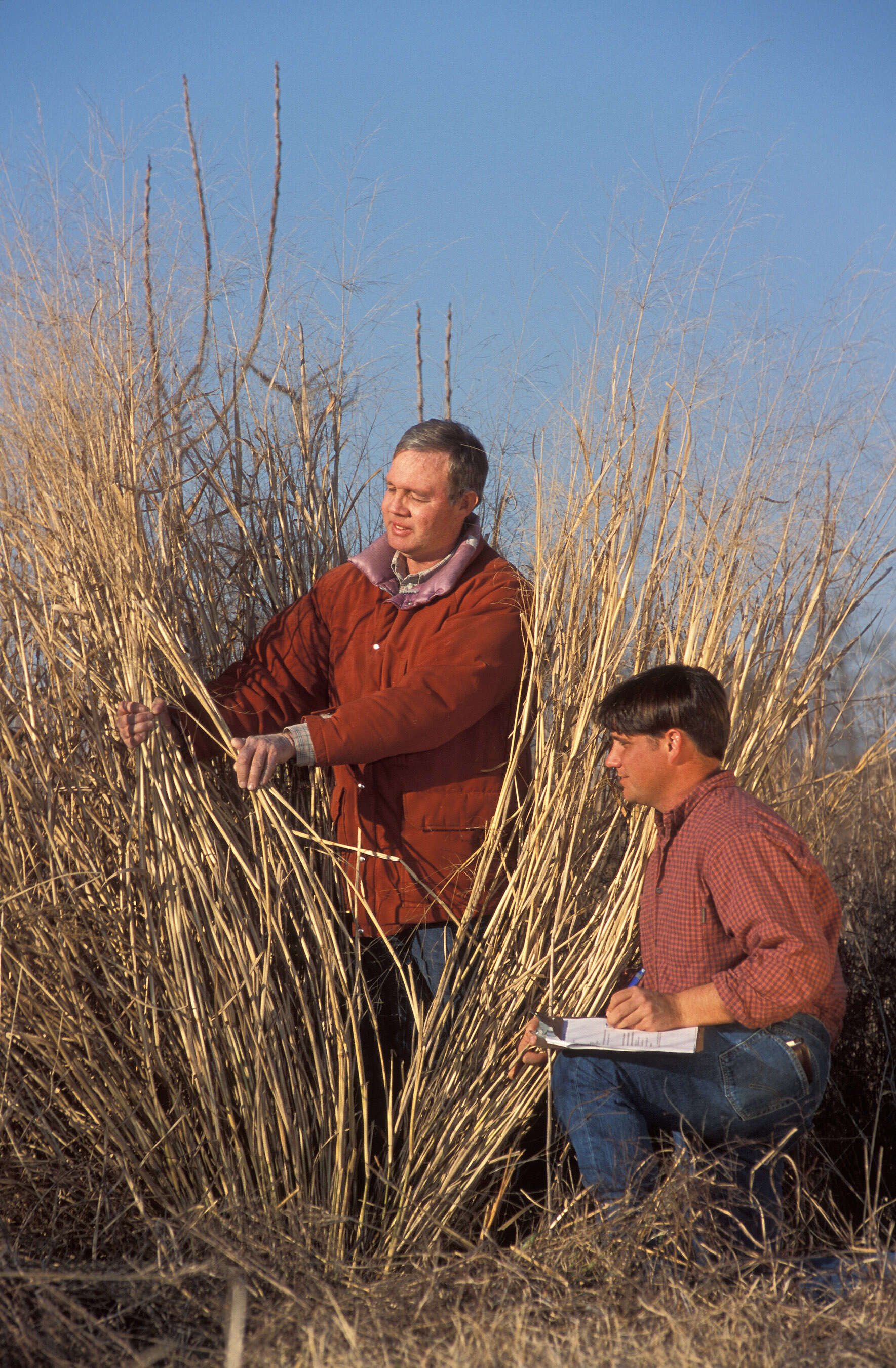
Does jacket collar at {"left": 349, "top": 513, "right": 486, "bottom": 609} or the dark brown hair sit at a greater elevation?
jacket collar at {"left": 349, "top": 513, "right": 486, "bottom": 609}

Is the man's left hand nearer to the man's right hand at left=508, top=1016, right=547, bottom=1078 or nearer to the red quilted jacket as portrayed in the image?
the man's right hand at left=508, top=1016, right=547, bottom=1078

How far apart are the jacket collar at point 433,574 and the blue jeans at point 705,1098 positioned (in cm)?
98

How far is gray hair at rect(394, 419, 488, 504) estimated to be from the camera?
2.33m

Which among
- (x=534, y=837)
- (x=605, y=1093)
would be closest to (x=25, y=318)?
(x=534, y=837)

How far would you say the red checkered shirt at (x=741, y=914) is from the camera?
1.64 metres

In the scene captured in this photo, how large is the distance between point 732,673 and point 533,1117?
99cm

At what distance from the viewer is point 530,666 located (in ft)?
7.58

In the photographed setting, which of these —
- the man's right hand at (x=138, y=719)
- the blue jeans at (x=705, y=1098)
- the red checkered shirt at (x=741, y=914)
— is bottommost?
the blue jeans at (x=705, y=1098)

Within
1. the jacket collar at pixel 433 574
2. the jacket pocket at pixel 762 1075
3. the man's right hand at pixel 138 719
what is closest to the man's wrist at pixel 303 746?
the man's right hand at pixel 138 719

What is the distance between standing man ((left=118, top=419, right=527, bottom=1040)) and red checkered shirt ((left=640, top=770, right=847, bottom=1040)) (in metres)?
0.45

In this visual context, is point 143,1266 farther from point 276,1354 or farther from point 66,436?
point 66,436

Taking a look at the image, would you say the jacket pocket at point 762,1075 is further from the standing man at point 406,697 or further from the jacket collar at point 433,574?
the jacket collar at point 433,574

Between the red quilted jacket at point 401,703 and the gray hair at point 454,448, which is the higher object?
the gray hair at point 454,448

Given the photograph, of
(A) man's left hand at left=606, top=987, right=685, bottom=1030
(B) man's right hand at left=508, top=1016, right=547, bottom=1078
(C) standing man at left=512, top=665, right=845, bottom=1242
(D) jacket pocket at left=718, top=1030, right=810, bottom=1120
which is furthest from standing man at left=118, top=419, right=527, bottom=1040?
(D) jacket pocket at left=718, top=1030, right=810, bottom=1120
